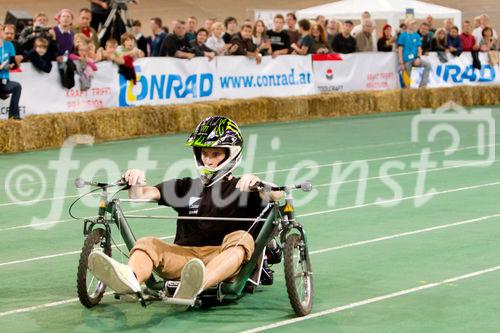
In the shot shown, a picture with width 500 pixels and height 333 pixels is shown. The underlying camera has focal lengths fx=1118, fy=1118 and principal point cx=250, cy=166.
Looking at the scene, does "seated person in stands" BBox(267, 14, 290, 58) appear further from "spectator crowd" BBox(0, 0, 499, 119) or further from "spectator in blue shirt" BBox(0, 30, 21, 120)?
"spectator in blue shirt" BBox(0, 30, 21, 120)

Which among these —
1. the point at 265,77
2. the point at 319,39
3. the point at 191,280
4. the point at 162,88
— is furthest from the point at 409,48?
the point at 191,280

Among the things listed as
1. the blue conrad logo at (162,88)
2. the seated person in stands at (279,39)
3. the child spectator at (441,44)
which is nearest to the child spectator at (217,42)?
the blue conrad logo at (162,88)

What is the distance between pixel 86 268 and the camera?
24.0 ft

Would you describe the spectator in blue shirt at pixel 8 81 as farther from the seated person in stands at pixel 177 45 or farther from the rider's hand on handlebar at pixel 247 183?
the rider's hand on handlebar at pixel 247 183

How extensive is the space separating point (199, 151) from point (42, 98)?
41.7ft

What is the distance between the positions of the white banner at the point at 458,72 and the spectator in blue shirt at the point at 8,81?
12.9m

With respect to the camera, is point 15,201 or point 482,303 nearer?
point 482,303

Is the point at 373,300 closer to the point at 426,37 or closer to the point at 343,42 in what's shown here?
the point at 343,42

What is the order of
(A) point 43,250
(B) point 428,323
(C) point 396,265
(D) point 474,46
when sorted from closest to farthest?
1. (B) point 428,323
2. (C) point 396,265
3. (A) point 43,250
4. (D) point 474,46

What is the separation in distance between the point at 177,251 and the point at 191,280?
2.21 feet

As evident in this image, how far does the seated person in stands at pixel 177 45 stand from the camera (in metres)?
22.9

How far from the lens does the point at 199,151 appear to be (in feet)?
25.7

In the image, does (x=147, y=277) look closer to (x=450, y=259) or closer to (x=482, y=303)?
(x=482, y=303)

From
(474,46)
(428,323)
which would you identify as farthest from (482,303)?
(474,46)
